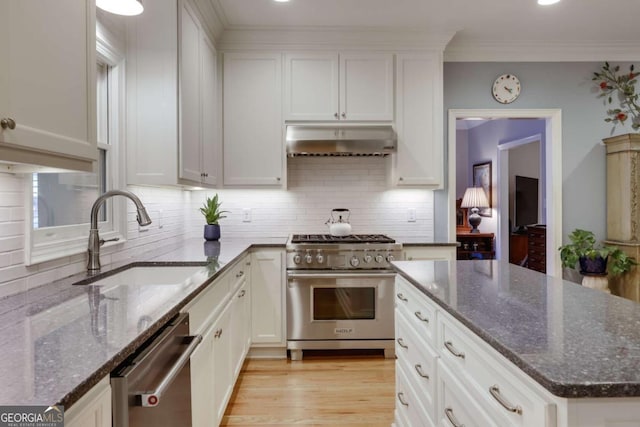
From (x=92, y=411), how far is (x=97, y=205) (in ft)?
4.14

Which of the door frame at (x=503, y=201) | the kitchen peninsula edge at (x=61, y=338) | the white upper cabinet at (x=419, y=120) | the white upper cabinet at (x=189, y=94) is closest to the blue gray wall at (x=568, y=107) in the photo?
the white upper cabinet at (x=419, y=120)

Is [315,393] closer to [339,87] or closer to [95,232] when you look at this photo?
[95,232]

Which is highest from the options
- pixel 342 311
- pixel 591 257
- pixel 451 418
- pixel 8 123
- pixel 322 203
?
pixel 8 123

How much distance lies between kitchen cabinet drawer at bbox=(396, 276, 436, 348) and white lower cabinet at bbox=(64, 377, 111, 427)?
105 centimetres

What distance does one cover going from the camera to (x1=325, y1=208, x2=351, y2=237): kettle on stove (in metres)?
3.48

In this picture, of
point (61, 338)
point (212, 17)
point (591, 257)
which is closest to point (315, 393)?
point (61, 338)

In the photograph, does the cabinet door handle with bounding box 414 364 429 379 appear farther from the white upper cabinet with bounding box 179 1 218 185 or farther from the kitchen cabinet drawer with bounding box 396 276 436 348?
the white upper cabinet with bounding box 179 1 218 185

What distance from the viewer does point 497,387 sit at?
99 cm

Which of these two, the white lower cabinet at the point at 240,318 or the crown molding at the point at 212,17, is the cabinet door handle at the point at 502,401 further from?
the crown molding at the point at 212,17

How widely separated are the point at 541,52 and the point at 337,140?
214 centimetres

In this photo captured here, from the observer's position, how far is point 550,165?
3867 millimetres

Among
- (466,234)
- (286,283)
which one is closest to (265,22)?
(286,283)

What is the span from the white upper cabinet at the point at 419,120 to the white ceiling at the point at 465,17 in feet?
0.99

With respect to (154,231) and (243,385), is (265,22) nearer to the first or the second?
(154,231)
